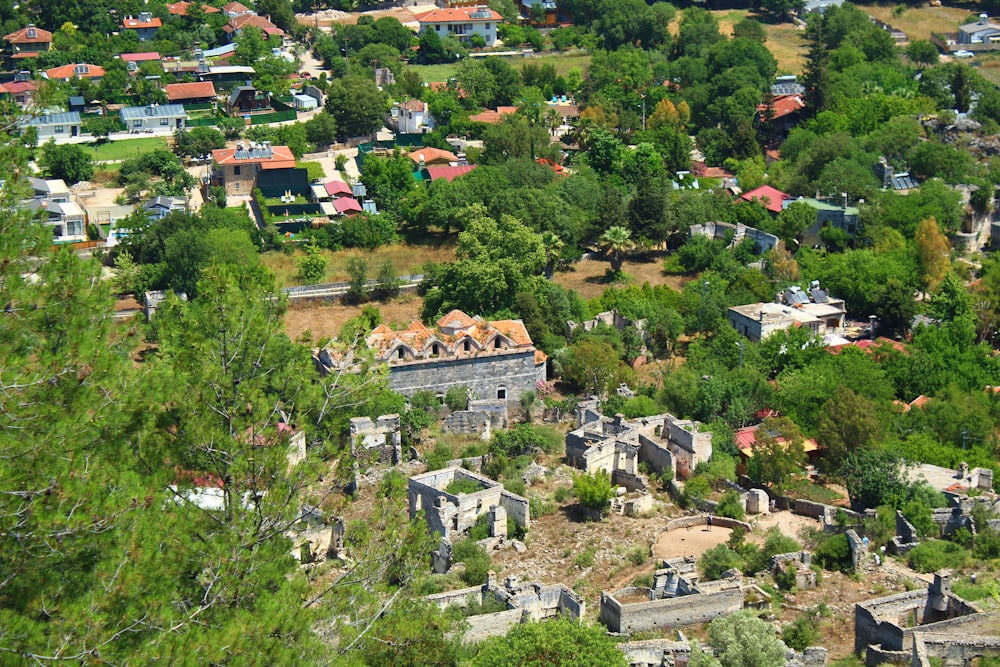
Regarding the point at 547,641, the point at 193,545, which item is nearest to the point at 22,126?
the point at 193,545

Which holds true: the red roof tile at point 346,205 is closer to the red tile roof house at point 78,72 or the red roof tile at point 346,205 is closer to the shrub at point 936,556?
the red tile roof house at point 78,72

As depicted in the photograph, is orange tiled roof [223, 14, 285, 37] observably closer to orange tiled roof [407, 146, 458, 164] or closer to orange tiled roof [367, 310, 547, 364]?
orange tiled roof [407, 146, 458, 164]

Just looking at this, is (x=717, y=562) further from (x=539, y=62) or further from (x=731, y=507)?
(x=539, y=62)

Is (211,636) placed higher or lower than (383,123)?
higher

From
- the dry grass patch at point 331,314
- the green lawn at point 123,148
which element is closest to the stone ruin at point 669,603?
the dry grass patch at point 331,314

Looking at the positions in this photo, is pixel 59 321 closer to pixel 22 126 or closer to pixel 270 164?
Result: pixel 22 126

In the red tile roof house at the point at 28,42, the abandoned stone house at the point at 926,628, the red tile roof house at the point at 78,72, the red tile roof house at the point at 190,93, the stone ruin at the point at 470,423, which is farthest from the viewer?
the red tile roof house at the point at 28,42

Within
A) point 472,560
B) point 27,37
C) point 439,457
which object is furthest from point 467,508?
point 27,37
